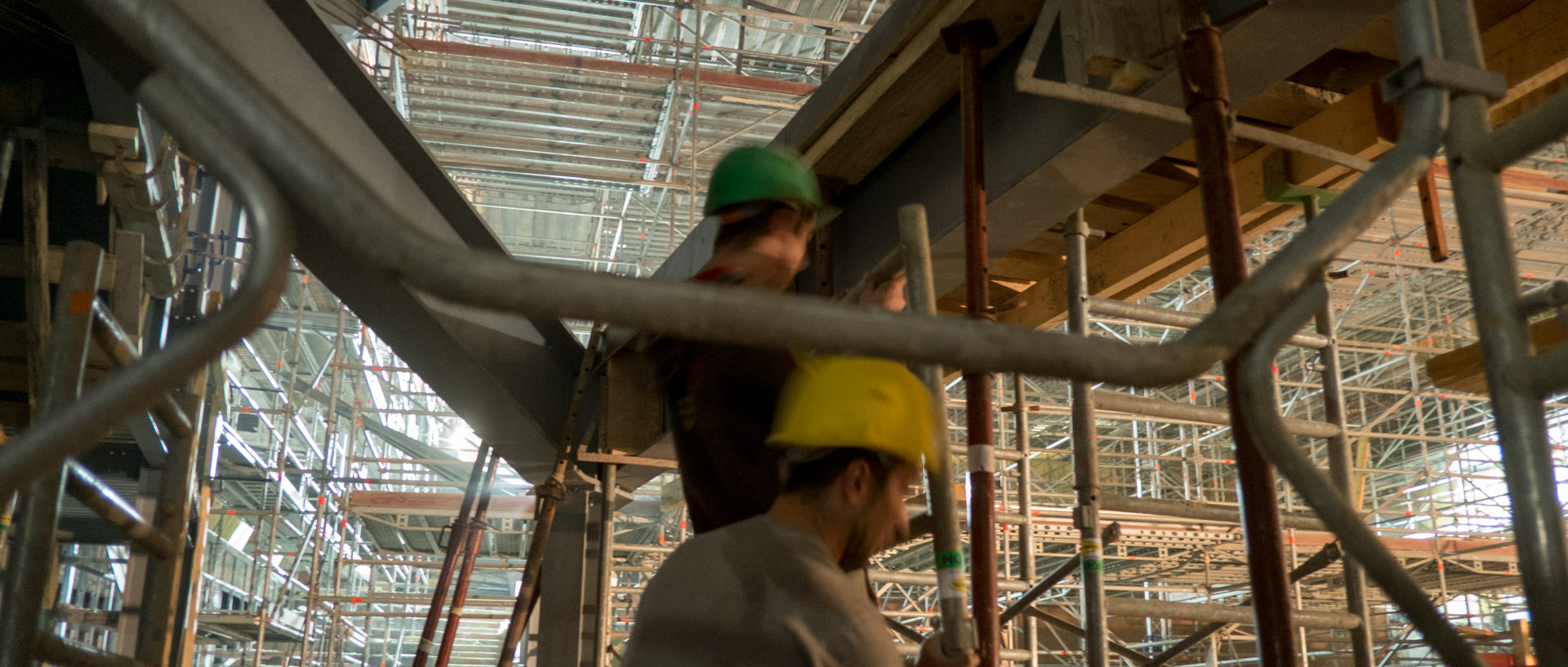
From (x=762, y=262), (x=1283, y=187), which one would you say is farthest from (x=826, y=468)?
(x=1283, y=187)

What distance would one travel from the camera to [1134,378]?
96 centimetres

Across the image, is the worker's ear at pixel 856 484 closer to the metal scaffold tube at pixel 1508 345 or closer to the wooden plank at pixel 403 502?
→ the metal scaffold tube at pixel 1508 345

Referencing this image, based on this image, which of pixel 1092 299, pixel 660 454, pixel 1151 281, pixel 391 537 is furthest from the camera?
pixel 391 537

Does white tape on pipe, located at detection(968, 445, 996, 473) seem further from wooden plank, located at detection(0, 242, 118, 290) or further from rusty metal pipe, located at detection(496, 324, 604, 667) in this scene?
wooden plank, located at detection(0, 242, 118, 290)

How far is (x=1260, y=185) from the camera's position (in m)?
4.06

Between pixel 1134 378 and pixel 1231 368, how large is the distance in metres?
1.26

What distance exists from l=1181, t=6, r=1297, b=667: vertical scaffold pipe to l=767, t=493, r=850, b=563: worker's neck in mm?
921

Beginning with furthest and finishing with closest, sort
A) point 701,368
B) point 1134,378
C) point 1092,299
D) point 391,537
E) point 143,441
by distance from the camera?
point 391,537 → point 143,441 → point 1092,299 → point 701,368 → point 1134,378

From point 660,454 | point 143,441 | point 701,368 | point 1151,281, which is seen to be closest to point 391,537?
point 143,441

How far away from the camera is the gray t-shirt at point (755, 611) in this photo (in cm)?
137

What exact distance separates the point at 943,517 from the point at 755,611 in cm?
63

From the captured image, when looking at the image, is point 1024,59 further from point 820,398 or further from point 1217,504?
point 1217,504

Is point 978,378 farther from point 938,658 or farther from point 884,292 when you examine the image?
point 938,658

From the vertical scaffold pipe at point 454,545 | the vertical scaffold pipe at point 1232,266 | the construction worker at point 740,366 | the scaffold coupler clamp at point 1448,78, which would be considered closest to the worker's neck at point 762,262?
the construction worker at point 740,366
